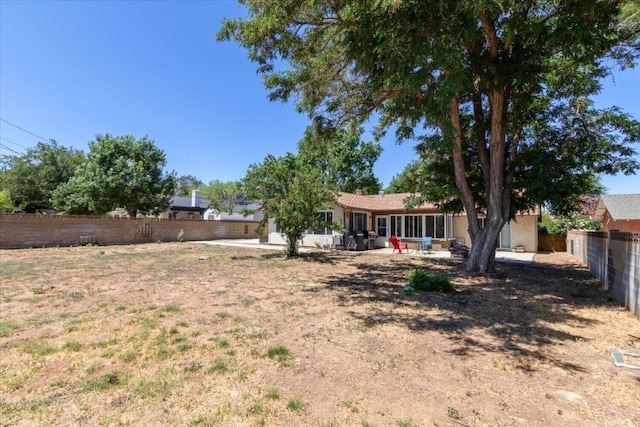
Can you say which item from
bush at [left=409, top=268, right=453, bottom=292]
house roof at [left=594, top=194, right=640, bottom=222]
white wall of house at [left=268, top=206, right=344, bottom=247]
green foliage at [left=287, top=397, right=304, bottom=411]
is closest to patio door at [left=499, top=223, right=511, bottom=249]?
house roof at [left=594, top=194, right=640, bottom=222]

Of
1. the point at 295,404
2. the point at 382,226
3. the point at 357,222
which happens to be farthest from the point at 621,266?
the point at 382,226

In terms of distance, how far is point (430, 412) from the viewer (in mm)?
2559

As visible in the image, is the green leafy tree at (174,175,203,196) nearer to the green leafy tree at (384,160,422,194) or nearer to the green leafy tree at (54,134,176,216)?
the green leafy tree at (54,134,176,216)

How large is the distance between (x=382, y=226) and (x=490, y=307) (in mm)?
15237

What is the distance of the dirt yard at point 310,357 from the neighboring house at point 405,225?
11.4 metres

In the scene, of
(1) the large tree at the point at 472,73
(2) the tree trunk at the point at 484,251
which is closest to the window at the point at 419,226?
(1) the large tree at the point at 472,73

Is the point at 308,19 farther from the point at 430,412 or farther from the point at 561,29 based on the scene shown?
the point at 430,412

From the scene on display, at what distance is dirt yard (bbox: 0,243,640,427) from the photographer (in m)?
2.56

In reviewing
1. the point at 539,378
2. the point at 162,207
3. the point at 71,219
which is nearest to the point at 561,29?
the point at 539,378

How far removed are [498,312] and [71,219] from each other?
21.5m

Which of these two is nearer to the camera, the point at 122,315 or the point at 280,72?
the point at 122,315

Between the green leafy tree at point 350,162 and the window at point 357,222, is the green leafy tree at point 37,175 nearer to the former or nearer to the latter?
the green leafy tree at point 350,162

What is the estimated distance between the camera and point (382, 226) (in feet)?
69.4

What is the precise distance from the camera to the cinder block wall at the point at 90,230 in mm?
16156
